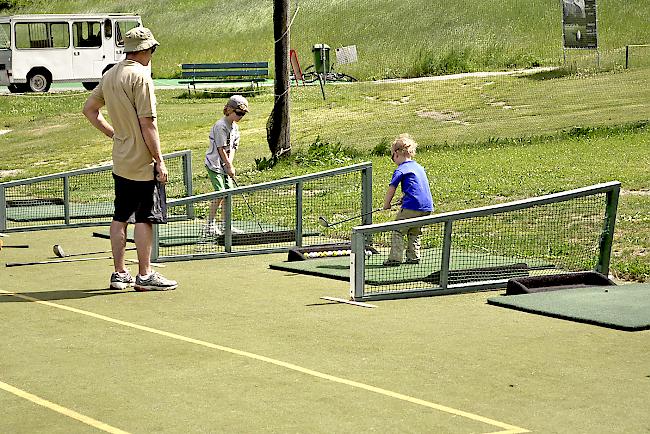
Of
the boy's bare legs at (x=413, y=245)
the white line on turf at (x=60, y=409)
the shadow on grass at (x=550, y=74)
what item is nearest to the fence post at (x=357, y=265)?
the boy's bare legs at (x=413, y=245)

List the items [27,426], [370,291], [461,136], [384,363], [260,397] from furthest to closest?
[461,136]
[370,291]
[384,363]
[260,397]
[27,426]

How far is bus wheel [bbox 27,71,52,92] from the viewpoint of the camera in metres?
42.2

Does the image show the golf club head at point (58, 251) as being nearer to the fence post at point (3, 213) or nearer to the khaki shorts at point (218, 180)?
the khaki shorts at point (218, 180)

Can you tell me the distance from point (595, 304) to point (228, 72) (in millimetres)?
32272

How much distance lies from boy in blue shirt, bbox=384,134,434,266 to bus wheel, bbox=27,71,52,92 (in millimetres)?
31821

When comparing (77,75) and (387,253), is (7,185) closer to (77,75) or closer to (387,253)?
(387,253)

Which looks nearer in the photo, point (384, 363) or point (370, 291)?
point (384, 363)

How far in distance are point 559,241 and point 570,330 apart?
13.4ft

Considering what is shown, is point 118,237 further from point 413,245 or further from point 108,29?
point 108,29

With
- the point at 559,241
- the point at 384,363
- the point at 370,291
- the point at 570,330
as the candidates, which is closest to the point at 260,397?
the point at 384,363

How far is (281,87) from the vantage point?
2223 cm

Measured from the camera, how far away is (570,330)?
8.90m

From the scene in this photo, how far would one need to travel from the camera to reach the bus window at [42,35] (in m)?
41.8

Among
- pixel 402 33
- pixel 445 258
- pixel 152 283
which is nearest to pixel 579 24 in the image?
pixel 402 33
